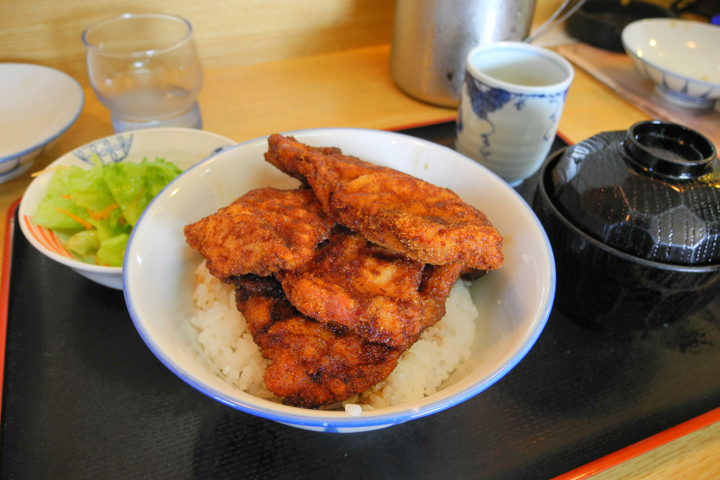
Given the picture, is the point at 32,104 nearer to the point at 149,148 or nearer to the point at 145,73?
the point at 145,73

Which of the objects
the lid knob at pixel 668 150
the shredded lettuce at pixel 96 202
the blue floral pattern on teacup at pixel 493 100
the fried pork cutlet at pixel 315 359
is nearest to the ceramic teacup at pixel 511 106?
the blue floral pattern on teacup at pixel 493 100

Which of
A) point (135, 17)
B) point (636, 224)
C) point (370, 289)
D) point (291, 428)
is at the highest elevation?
point (135, 17)

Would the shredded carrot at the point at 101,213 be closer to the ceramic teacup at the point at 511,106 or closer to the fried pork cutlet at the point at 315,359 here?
the fried pork cutlet at the point at 315,359

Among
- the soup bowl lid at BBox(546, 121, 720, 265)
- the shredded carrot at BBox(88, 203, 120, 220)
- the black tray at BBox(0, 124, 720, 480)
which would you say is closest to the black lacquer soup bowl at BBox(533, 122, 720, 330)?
the soup bowl lid at BBox(546, 121, 720, 265)

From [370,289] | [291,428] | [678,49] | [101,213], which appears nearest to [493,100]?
[370,289]

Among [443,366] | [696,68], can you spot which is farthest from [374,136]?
[696,68]
